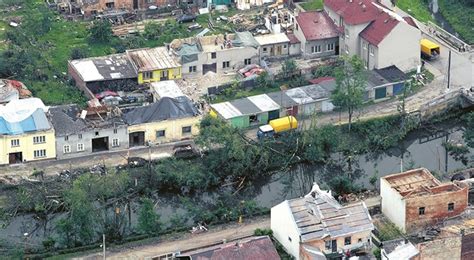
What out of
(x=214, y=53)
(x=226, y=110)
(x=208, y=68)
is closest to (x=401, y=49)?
(x=214, y=53)

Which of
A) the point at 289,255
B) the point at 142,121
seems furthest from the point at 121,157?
the point at 289,255

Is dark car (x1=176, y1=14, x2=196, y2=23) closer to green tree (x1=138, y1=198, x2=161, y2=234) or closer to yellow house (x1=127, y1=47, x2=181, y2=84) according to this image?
yellow house (x1=127, y1=47, x2=181, y2=84)

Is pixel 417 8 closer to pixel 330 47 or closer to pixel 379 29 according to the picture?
pixel 330 47

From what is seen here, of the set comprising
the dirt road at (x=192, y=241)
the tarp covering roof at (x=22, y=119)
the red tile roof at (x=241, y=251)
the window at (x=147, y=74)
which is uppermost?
the tarp covering roof at (x=22, y=119)

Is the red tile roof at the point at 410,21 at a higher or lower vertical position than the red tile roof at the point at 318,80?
higher

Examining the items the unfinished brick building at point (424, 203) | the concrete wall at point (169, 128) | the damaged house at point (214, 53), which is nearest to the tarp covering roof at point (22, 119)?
the concrete wall at point (169, 128)

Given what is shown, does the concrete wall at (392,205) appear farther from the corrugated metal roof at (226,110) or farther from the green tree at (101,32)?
the green tree at (101,32)

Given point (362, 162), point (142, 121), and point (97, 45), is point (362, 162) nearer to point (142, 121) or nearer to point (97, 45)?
point (142, 121)
